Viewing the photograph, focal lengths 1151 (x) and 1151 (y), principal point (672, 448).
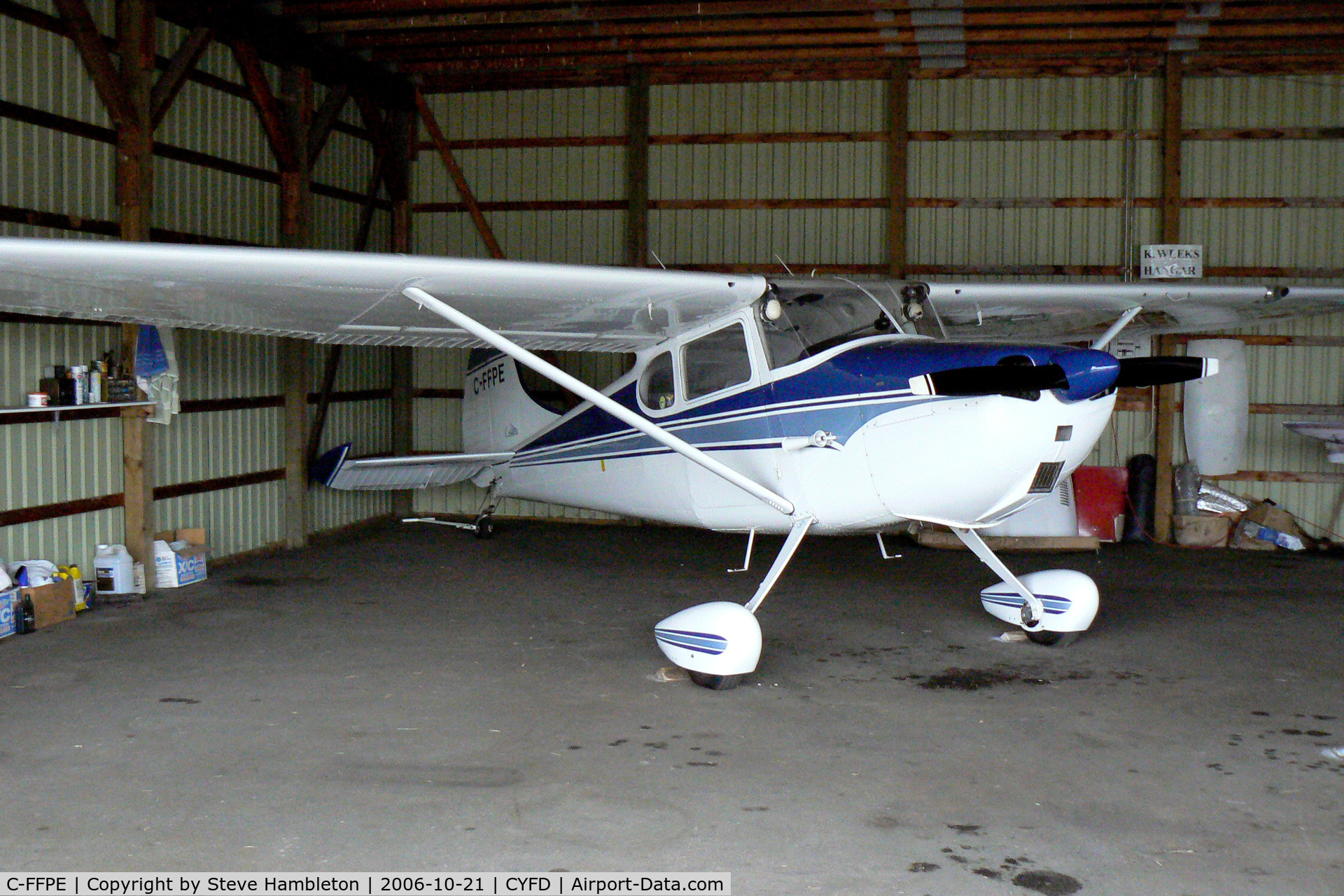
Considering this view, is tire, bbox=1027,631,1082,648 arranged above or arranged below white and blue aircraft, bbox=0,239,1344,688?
below

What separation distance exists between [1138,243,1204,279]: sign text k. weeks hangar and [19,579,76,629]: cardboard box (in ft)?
29.0

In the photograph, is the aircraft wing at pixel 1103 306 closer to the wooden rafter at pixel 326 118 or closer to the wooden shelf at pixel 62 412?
the wooden shelf at pixel 62 412

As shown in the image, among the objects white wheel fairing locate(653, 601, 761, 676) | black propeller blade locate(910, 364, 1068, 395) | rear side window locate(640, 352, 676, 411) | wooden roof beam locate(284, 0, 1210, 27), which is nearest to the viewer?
black propeller blade locate(910, 364, 1068, 395)

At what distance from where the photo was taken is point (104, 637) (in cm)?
639

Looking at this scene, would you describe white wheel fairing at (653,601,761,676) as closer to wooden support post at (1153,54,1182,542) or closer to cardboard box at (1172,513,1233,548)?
cardboard box at (1172,513,1233,548)

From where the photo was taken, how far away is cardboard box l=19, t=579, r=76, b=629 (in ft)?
21.4

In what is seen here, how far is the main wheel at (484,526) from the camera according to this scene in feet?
33.1

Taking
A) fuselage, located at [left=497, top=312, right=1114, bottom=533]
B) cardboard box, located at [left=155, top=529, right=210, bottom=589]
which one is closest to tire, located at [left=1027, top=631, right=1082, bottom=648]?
fuselage, located at [left=497, top=312, right=1114, bottom=533]

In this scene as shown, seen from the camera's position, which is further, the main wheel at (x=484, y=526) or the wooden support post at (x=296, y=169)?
the main wheel at (x=484, y=526)

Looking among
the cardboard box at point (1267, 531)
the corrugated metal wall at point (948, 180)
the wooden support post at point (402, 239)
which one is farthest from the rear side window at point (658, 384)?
the cardboard box at point (1267, 531)

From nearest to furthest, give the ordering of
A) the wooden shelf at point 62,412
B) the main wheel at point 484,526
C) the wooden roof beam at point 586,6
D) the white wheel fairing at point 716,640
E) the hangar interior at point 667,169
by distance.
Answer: the white wheel fairing at point 716,640, the wooden shelf at point 62,412, the hangar interior at point 667,169, the wooden roof beam at point 586,6, the main wheel at point 484,526

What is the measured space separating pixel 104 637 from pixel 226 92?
4.51 meters

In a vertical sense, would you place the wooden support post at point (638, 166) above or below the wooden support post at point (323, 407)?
above

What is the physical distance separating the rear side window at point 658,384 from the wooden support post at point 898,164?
443 centimetres
